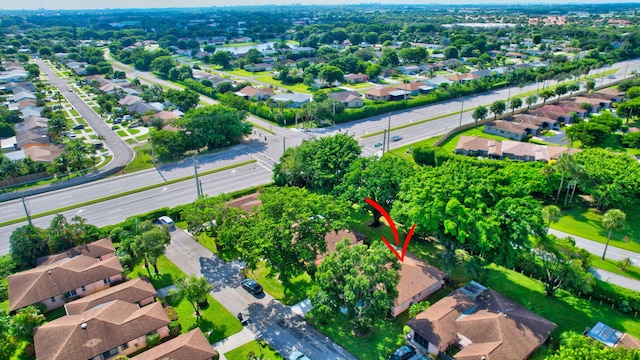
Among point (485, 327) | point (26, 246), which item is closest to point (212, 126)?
point (26, 246)

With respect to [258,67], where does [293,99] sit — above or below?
below

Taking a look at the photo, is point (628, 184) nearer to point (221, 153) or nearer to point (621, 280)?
point (621, 280)

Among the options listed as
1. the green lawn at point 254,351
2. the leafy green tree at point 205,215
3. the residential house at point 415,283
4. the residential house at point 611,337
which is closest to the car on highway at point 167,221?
the leafy green tree at point 205,215

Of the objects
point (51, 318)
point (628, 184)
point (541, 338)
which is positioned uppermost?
point (628, 184)

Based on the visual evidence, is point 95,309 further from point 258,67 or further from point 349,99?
point 258,67

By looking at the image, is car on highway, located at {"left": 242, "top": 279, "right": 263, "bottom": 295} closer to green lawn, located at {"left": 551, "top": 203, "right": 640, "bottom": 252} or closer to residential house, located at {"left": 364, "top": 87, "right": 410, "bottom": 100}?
green lawn, located at {"left": 551, "top": 203, "right": 640, "bottom": 252}

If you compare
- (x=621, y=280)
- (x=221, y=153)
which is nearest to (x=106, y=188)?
(x=221, y=153)
